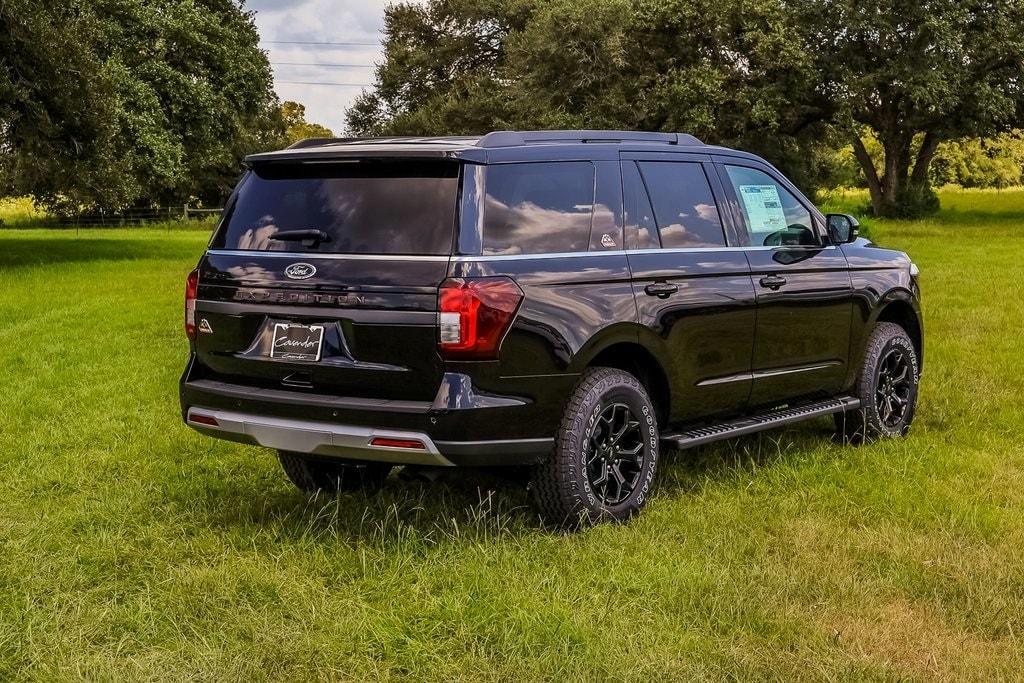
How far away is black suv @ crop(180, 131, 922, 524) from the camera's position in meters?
5.01

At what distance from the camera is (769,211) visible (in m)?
6.88

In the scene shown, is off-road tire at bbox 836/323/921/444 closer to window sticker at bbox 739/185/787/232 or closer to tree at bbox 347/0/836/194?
window sticker at bbox 739/185/787/232

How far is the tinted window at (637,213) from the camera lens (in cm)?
586

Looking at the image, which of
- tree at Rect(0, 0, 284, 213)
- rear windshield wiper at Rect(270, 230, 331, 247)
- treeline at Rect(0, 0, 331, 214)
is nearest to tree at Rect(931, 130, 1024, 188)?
treeline at Rect(0, 0, 331, 214)

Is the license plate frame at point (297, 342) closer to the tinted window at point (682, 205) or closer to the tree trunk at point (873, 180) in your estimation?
the tinted window at point (682, 205)

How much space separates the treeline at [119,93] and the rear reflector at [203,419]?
1851cm

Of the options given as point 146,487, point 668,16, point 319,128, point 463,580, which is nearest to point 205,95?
point 668,16

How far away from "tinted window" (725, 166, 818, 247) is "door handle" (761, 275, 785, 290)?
198mm

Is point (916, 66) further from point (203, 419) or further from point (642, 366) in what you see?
point (203, 419)

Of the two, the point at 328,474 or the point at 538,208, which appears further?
the point at 328,474

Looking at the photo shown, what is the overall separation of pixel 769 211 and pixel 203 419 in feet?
11.1

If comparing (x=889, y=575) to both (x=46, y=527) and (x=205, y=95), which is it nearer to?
(x=46, y=527)

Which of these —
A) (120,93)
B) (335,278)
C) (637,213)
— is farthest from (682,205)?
(120,93)

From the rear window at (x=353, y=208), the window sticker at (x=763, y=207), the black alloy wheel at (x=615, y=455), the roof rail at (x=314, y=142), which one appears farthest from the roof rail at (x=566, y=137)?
the black alloy wheel at (x=615, y=455)
